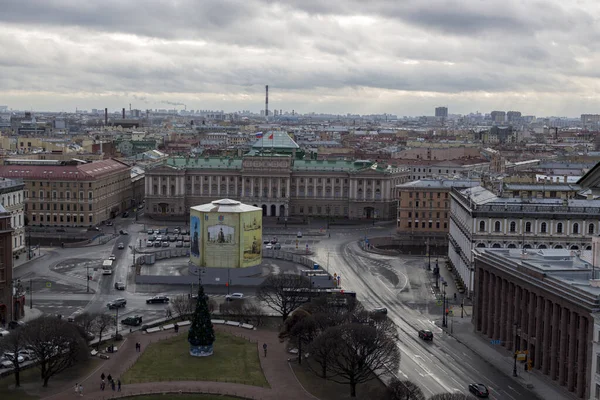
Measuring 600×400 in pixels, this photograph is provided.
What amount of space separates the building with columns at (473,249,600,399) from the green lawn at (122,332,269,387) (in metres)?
19.5

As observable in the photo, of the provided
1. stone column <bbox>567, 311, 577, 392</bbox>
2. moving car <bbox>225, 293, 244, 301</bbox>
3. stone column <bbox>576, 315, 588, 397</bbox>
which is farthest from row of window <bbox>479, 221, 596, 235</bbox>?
stone column <bbox>576, 315, 588, 397</bbox>

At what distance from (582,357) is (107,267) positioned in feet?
194

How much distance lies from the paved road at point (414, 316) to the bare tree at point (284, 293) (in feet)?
27.4

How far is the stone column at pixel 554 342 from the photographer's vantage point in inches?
2227

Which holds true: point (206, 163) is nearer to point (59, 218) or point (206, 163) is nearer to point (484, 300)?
point (59, 218)

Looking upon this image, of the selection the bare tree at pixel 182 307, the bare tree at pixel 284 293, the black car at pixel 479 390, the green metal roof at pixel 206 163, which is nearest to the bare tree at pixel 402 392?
the black car at pixel 479 390

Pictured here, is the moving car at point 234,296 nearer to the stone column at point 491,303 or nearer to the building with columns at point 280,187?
the stone column at point 491,303

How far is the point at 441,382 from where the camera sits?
57.6m

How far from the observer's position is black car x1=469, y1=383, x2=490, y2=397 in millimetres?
54438

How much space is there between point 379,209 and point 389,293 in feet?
197

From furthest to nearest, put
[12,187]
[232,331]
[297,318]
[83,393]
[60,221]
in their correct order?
[60,221], [12,187], [232,331], [297,318], [83,393]

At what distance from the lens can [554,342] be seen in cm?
5675

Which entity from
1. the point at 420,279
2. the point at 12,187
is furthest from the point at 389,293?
the point at 12,187

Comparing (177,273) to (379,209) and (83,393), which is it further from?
(379,209)
